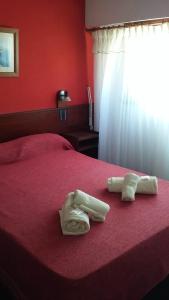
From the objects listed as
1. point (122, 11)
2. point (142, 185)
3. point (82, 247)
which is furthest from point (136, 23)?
point (82, 247)

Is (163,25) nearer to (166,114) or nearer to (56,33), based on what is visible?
(166,114)

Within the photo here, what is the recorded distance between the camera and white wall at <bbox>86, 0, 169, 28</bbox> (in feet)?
9.69

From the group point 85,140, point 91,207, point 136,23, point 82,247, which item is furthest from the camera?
point 85,140

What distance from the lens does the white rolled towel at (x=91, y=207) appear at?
6.07 feet

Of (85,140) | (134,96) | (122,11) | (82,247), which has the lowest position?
(82,247)

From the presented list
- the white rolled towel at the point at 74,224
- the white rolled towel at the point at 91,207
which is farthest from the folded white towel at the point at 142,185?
the white rolled towel at the point at 74,224

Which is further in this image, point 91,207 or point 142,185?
point 142,185

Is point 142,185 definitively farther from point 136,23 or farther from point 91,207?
point 136,23

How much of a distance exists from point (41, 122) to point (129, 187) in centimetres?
167

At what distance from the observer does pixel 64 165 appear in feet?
9.45

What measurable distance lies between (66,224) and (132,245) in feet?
1.24

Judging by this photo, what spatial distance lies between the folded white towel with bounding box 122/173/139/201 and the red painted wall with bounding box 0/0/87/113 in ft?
5.29

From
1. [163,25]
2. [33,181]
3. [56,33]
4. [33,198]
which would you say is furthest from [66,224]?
[56,33]

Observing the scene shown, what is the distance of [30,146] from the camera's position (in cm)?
309
